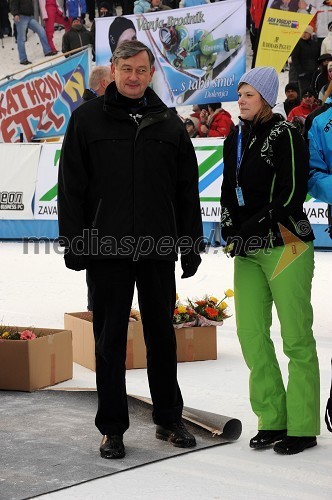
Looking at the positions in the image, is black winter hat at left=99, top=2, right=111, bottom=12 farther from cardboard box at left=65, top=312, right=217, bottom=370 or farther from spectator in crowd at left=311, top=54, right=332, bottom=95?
cardboard box at left=65, top=312, right=217, bottom=370

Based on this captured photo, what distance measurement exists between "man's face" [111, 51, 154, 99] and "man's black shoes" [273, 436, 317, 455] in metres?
1.69

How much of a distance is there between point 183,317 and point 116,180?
90.6 inches

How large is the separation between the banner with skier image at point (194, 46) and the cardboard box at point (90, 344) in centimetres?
766

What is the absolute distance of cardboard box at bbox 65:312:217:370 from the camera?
20.5ft

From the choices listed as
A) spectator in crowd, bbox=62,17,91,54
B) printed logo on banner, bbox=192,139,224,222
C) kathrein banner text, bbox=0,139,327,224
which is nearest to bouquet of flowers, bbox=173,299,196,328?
printed logo on banner, bbox=192,139,224,222

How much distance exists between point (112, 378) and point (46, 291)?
17.4 ft

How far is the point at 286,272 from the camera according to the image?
14.5 ft

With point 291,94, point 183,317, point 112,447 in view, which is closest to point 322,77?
point 291,94

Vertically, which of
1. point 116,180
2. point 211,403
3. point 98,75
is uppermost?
point 98,75

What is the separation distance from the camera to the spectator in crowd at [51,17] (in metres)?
23.6

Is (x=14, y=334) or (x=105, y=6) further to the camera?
(x=105, y=6)

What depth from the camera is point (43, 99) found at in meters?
16.5

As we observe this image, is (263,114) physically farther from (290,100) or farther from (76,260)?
(290,100)

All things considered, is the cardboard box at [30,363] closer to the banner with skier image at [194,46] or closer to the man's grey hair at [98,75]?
the man's grey hair at [98,75]
